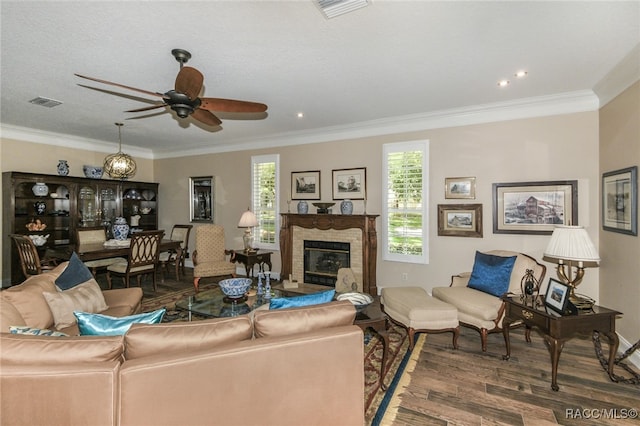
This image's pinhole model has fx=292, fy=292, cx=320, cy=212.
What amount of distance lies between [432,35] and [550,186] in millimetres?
2740

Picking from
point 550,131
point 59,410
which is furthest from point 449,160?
point 59,410

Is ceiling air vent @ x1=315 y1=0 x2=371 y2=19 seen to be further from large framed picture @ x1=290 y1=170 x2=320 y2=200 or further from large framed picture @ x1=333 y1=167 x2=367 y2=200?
large framed picture @ x1=290 y1=170 x2=320 y2=200

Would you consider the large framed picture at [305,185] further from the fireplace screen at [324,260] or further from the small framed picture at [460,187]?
the small framed picture at [460,187]

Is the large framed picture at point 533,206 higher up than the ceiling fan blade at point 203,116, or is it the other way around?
the ceiling fan blade at point 203,116

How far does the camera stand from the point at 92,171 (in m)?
6.22

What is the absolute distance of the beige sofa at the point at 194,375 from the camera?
129cm

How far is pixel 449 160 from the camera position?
14.5 ft

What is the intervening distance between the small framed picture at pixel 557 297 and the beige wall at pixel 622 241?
98 cm

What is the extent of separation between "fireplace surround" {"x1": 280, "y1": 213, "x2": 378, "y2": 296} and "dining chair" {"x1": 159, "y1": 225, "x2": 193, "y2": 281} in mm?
2243

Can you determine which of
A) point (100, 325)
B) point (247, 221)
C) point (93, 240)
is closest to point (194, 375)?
point (100, 325)

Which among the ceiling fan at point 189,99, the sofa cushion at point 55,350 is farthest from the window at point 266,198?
the sofa cushion at point 55,350

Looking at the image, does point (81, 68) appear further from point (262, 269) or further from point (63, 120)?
point (262, 269)

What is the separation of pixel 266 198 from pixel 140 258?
8.20 ft

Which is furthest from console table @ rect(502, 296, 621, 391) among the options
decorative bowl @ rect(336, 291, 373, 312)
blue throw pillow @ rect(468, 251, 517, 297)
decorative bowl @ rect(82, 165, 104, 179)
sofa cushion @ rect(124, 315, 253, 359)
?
decorative bowl @ rect(82, 165, 104, 179)
